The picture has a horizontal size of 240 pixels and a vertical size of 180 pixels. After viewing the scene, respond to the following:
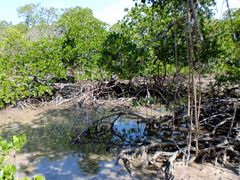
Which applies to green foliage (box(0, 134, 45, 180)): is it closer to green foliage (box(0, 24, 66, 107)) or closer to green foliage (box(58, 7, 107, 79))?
green foliage (box(0, 24, 66, 107))

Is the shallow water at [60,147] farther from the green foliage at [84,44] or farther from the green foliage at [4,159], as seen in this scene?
the green foliage at [4,159]

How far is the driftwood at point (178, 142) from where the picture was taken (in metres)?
4.66

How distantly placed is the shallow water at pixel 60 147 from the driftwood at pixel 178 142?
240 millimetres

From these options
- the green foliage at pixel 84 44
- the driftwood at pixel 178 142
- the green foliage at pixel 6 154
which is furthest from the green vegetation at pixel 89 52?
the green foliage at pixel 6 154

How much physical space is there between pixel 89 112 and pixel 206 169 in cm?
506

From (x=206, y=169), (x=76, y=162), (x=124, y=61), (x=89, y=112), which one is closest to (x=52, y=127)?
(x=89, y=112)

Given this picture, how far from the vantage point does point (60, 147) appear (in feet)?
19.7

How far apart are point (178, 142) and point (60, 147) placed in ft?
7.33

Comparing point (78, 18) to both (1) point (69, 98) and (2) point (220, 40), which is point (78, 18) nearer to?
(1) point (69, 98)

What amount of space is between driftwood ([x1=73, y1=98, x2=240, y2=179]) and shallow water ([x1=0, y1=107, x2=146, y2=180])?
0.24 m

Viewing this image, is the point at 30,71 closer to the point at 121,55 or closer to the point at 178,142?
the point at 121,55

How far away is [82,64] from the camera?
10477 millimetres

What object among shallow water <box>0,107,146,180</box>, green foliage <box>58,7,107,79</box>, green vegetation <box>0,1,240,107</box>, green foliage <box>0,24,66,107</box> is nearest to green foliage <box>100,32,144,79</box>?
shallow water <box>0,107,146,180</box>

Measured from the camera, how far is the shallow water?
4828mm
